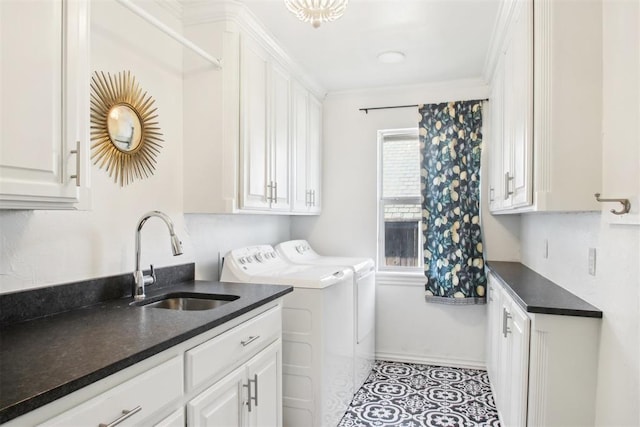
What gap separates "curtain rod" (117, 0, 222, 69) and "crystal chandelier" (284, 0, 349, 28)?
2.00 ft

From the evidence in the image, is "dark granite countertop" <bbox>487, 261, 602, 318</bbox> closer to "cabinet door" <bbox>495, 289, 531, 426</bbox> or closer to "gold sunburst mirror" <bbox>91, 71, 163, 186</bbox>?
"cabinet door" <bbox>495, 289, 531, 426</bbox>

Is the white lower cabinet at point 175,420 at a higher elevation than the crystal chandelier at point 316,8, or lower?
lower

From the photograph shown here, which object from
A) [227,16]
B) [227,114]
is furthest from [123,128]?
[227,16]

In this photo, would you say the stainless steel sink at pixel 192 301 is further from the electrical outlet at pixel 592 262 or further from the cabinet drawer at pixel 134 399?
the electrical outlet at pixel 592 262

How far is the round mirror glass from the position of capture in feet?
5.98

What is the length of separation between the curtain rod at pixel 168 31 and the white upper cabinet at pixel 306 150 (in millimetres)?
1025

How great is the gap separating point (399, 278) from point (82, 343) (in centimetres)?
285

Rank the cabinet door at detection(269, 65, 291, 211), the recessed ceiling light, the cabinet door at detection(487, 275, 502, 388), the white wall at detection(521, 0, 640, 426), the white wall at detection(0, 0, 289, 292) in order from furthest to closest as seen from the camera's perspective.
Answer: the recessed ceiling light, the cabinet door at detection(269, 65, 291, 211), the cabinet door at detection(487, 275, 502, 388), the white wall at detection(0, 0, 289, 292), the white wall at detection(521, 0, 640, 426)

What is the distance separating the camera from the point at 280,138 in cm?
286

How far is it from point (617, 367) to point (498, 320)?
1.19 meters

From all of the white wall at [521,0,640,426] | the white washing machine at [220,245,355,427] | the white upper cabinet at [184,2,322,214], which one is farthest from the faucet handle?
the white wall at [521,0,640,426]

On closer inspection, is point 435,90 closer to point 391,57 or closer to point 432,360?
point 391,57

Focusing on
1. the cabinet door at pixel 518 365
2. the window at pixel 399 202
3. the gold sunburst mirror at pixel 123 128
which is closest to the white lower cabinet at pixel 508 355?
the cabinet door at pixel 518 365

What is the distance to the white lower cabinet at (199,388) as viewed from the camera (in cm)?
96
